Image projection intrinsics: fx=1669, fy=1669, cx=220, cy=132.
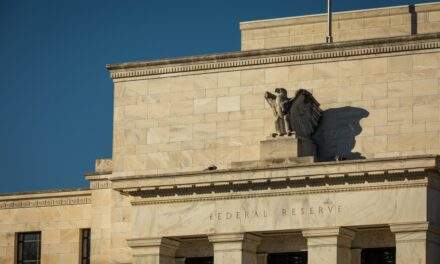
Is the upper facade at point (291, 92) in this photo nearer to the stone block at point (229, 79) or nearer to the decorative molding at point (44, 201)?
the stone block at point (229, 79)

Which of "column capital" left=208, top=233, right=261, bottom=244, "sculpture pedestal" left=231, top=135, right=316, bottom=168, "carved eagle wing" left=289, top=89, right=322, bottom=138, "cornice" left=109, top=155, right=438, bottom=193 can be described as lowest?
"column capital" left=208, top=233, right=261, bottom=244

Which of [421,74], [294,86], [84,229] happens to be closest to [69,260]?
[84,229]

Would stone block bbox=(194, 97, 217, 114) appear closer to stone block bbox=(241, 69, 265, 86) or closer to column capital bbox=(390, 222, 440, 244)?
stone block bbox=(241, 69, 265, 86)

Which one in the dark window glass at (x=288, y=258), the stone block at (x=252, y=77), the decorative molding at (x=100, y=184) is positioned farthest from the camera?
the decorative molding at (x=100, y=184)

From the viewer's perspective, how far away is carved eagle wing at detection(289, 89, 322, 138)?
60094 mm

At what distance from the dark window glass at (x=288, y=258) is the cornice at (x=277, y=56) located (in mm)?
7194

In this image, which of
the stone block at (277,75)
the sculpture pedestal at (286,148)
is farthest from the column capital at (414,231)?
the stone block at (277,75)

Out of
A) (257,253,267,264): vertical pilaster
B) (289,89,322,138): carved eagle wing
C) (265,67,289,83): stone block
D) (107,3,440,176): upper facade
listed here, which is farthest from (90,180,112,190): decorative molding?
(289,89,322,138): carved eagle wing

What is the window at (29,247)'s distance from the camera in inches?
2662

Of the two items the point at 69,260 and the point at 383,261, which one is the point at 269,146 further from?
the point at 69,260

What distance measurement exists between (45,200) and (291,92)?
39.5 ft

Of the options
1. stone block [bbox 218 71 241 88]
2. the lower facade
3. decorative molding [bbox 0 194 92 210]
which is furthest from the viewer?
decorative molding [bbox 0 194 92 210]

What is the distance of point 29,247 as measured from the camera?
222 ft

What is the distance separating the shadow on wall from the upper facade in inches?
1.4
